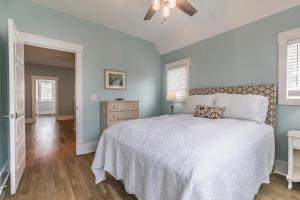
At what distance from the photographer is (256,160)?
5.31ft

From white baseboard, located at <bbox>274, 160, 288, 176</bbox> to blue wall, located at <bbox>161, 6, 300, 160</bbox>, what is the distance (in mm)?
73

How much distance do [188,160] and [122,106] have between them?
2456 millimetres

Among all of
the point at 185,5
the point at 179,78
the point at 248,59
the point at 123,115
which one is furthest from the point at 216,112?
the point at 123,115

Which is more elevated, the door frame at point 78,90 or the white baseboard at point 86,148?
the door frame at point 78,90

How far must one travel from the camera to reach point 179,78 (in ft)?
13.3

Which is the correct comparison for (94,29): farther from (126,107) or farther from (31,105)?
(31,105)

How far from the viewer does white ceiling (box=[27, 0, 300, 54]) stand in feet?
8.33

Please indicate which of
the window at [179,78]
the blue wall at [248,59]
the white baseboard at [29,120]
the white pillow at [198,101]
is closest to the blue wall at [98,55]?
the window at [179,78]

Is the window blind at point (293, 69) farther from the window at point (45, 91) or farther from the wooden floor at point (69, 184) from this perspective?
the window at point (45, 91)

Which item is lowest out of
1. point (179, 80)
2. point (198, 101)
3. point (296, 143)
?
point (296, 143)

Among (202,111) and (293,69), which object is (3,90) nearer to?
(202,111)

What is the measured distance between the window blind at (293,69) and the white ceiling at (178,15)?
1.99 feet

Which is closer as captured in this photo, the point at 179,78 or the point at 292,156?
the point at 292,156

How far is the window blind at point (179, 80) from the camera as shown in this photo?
388 cm
